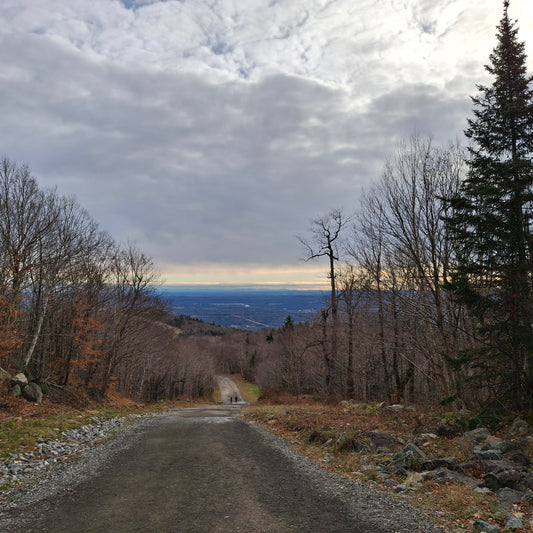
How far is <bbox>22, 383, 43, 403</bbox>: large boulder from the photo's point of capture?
19.9m

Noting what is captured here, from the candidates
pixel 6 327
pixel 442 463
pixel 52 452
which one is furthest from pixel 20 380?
pixel 442 463

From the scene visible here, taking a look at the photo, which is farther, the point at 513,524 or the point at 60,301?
the point at 60,301

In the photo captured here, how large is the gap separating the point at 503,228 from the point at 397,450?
24.1 feet

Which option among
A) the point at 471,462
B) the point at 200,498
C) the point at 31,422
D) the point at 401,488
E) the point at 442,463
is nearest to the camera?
the point at 200,498

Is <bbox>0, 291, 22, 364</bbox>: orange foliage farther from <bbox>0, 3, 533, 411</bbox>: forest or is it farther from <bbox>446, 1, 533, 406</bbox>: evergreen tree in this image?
<bbox>446, 1, 533, 406</bbox>: evergreen tree

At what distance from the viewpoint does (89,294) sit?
2925 centimetres

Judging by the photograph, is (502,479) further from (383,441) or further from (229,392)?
(229,392)

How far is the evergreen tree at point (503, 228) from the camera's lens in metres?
10.8

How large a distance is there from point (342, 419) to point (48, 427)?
1176 cm

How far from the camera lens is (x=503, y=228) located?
37.2 ft

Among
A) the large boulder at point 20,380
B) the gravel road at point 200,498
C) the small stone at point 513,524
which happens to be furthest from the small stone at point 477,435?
the large boulder at point 20,380

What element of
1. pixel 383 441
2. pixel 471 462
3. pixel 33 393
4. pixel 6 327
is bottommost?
pixel 33 393

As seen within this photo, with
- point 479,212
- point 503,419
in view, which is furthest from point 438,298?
point 503,419

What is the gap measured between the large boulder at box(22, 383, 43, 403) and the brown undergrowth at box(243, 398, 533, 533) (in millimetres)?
12199
